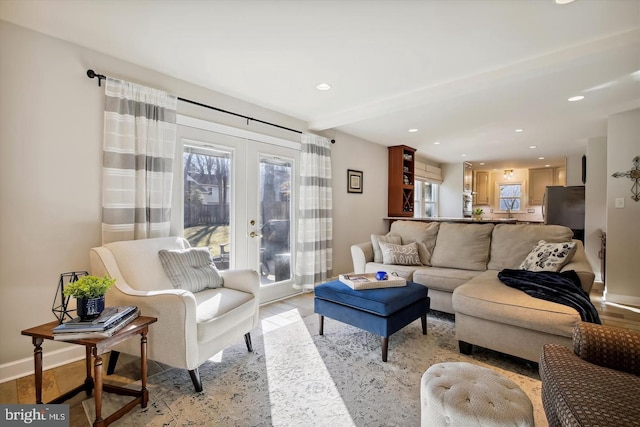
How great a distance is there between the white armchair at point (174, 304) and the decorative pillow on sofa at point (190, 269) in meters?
0.05

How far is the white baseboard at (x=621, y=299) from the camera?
12.1ft

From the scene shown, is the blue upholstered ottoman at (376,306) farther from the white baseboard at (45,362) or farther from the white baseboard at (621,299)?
the white baseboard at (621,299)

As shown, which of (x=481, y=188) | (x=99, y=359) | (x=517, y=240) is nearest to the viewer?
(x=99, y=359)

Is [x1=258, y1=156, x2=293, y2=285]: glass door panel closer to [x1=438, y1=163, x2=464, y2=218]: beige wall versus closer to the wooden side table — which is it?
the wooden side table

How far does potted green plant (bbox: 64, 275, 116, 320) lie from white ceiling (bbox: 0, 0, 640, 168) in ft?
5.51

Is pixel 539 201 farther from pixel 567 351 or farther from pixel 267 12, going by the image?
pixel 267 12

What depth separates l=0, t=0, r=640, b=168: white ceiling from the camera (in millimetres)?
1899

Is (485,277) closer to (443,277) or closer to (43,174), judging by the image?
(443,277)

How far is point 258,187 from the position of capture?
3.62 metres

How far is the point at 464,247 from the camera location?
11.5 ft

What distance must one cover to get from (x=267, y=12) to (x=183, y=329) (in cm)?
202

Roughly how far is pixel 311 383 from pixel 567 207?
623cm

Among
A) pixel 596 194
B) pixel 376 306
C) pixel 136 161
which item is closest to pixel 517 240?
pixel 376 306

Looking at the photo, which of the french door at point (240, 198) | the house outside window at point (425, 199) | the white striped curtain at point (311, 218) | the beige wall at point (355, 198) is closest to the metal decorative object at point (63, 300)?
the french door at point (240, 198)
